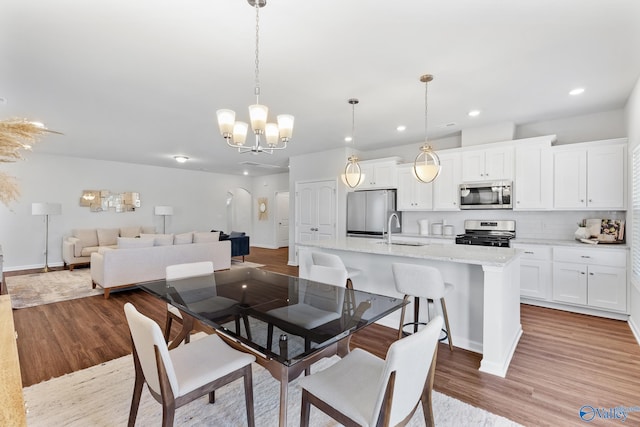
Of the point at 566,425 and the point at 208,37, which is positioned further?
the point at 208,37

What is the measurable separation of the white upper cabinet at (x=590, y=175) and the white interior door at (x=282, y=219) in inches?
301

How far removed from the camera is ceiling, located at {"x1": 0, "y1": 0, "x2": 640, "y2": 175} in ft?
6.63

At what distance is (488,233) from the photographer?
4750mm

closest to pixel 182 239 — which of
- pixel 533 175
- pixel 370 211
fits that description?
pixel 370 211

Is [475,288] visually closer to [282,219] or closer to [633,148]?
[633,148]

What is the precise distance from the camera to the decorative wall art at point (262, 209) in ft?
34.3

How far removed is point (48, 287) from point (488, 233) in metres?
7.41

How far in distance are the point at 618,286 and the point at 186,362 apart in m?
4.65

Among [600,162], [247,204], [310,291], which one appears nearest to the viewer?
[310,291]

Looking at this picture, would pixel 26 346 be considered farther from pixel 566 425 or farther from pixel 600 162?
pixel 600 162

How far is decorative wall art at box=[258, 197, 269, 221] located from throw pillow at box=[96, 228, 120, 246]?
4436 mm

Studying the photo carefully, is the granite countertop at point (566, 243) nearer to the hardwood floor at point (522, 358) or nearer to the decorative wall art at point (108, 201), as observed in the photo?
the hardwood floor at point (522, 358)

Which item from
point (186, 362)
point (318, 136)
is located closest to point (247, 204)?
point (318, 136)

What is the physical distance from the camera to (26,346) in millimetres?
2861
